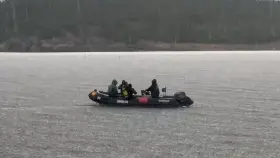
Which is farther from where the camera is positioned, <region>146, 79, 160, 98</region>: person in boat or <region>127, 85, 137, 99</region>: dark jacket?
<region>127, 85, 137, 99</region>: dark jacket

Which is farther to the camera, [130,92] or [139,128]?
[130,92]

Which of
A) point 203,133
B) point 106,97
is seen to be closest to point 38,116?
point 106,97

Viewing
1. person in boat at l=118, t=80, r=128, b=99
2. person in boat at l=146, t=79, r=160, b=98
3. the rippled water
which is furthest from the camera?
person in boat at l=118, t=80, r=128, b=99

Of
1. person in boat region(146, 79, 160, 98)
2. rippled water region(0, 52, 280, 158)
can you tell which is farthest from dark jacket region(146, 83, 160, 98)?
rippled water region(0, 52, 280, 158)

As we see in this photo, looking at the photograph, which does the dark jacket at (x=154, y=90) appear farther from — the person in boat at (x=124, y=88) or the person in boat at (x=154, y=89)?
the person in boat at (x=124, y=88)

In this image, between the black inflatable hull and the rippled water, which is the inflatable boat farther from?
the rippled water

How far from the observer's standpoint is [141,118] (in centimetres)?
3388

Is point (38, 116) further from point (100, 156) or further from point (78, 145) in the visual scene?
point (100, 156)

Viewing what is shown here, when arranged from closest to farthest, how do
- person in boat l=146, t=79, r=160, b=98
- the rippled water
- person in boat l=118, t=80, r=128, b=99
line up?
the rippled water, person in boat l=146, t=79, r=160, b=98, person in boat l=118, t=80, r=128, b=99

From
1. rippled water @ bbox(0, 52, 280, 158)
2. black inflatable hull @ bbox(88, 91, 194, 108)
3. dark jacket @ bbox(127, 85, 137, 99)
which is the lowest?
rippled water @ bbox(0, 52, 280, 158)

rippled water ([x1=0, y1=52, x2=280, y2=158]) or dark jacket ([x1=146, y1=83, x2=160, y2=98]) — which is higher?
dark jacket ([x1=146, y1=83, x2=160, y2=98])

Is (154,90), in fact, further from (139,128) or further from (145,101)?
(139,128)

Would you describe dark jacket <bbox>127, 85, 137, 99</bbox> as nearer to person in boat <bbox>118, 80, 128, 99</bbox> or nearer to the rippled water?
person in boat <bbox>118, 80, 128, 99</bbox>

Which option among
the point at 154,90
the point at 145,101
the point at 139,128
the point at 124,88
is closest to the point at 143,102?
the point at 145,101
